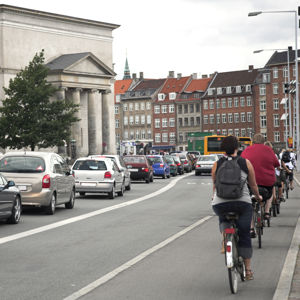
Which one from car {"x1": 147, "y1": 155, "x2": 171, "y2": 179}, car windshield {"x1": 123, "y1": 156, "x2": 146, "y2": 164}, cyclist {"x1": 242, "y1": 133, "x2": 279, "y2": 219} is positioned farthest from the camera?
car {"x1": 147, "y1": 155, "x2": 171, "y2": 179}

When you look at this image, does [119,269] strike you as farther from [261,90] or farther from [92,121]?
[261,90]

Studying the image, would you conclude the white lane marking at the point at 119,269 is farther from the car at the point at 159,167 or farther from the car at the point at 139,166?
the car at the point at 159,167

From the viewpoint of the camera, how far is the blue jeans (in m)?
8.91

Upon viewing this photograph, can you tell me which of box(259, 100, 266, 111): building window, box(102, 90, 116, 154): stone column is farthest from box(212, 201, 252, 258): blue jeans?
box(259, 100, 266, 111): building window

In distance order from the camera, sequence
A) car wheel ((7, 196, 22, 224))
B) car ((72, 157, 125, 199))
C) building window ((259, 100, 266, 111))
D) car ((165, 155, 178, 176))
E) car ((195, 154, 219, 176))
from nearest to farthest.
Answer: car wheel ((7, 196, 22, 224))
car ((72, 157, 125, 199))
car ((195, 154, 219, 176))
car ((165, 155, 178, 176))
building window ((259, 100, 266, 111))

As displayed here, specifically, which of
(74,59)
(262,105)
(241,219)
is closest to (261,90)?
(262,105)

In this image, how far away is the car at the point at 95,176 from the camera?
93.6ft

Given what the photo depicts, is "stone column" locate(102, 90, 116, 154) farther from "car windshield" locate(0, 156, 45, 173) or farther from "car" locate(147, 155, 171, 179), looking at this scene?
"car windshield" locate(0, 156, 45, 173)

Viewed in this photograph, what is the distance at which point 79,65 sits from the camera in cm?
8788

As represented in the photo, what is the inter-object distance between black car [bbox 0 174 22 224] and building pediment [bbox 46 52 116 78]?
67781mm

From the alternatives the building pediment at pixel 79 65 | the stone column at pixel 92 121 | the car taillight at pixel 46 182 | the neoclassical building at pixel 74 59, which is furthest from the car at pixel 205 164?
the car taillight at pixel 46 182

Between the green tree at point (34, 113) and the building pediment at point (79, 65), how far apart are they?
20888 mm

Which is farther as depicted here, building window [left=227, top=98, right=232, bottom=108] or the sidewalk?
building window [left=227, top=98, right=232, bottom=108]

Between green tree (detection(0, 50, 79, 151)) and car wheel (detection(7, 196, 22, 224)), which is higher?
green tree (detection(0, 50, 79, 151))
